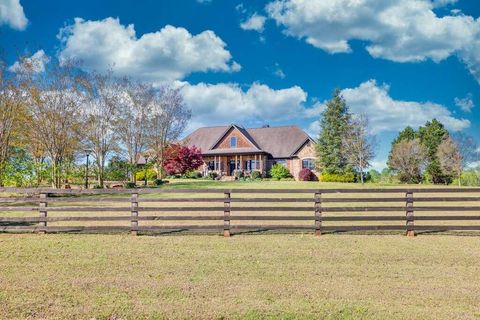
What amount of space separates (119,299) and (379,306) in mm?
3747

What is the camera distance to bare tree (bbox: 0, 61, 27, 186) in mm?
26203

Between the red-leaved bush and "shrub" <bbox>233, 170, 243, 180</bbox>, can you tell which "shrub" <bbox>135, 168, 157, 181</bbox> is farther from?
"shrub" <bbox>233, 170, 243, 180</bbox>

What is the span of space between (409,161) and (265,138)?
2029 cm

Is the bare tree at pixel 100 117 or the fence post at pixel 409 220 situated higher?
the bare tree at pixel 100 117

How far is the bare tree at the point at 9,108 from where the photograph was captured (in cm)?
2620

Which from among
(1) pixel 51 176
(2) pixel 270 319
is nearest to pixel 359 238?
(2) pixel 270 319

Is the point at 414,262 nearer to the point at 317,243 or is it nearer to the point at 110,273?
the point at 317,243

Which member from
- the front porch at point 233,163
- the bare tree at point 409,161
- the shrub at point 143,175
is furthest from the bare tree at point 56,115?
the bare tree at point 409,161

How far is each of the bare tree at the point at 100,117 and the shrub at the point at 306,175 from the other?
83.4 feet

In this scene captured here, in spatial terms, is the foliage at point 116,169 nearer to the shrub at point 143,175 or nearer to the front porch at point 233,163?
the shrub at point 143,175

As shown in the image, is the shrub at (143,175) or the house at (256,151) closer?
the shrub at (143,175)

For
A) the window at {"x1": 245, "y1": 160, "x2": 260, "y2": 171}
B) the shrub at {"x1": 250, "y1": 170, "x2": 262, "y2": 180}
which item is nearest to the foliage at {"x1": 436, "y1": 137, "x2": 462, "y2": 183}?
the shrub at {"x1": 250, "y1": 170, "x2": 262, "y2": 180}

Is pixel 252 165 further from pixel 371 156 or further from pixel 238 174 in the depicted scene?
pixel 371 156

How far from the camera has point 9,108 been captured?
87.0ft
